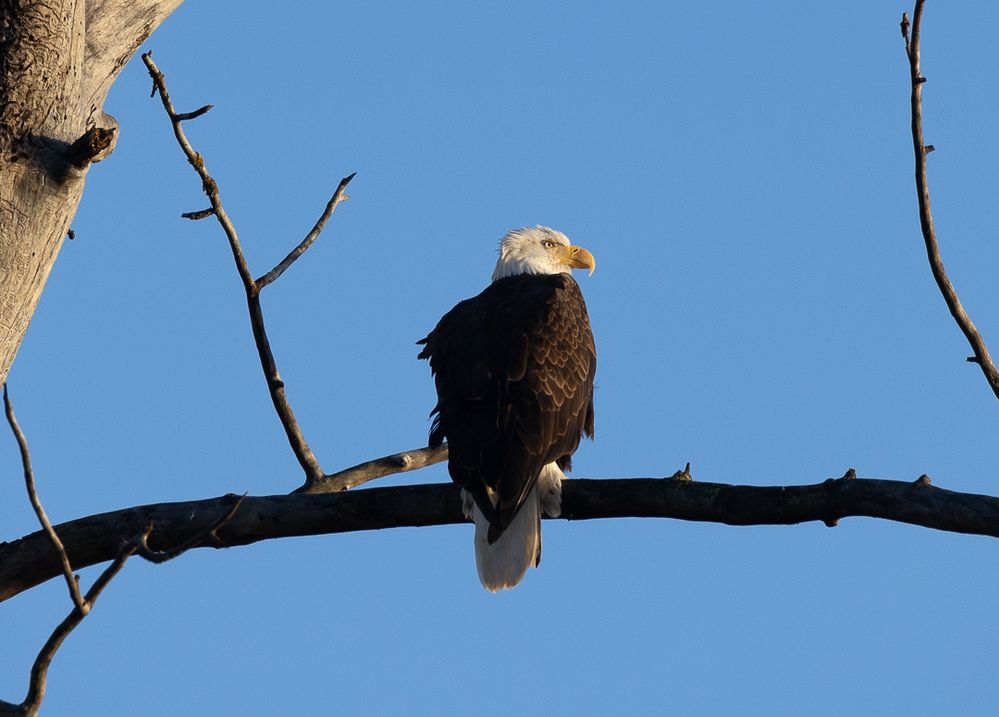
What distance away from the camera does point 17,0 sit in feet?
12.5

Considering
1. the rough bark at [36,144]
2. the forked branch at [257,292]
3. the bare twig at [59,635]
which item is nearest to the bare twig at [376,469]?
the forked branch at [257,292]

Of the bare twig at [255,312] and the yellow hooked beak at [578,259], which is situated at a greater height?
the yellow hooked beak at [578,259]

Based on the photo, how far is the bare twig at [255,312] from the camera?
486cm

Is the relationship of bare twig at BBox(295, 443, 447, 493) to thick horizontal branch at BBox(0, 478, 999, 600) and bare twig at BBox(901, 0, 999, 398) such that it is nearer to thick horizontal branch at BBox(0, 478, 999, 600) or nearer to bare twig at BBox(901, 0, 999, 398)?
thick horizontal branch at BBox(0, 478, 999, 600)

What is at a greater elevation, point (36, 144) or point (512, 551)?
point (36, 144)

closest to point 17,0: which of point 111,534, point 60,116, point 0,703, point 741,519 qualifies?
point 60,116

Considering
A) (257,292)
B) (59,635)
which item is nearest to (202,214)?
(257,292)

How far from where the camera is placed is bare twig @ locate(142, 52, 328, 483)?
4.86 m

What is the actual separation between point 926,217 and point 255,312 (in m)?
2.47

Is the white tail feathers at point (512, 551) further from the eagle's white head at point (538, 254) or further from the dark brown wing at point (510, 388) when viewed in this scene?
the eagle's white head at point (538, 254)

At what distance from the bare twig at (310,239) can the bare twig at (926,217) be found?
2.35 meters

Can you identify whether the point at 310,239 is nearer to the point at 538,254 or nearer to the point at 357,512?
the point at 357,512

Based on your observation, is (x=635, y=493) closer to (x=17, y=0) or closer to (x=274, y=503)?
(x=274, y=503)

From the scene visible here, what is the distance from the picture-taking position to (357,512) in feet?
13.9
